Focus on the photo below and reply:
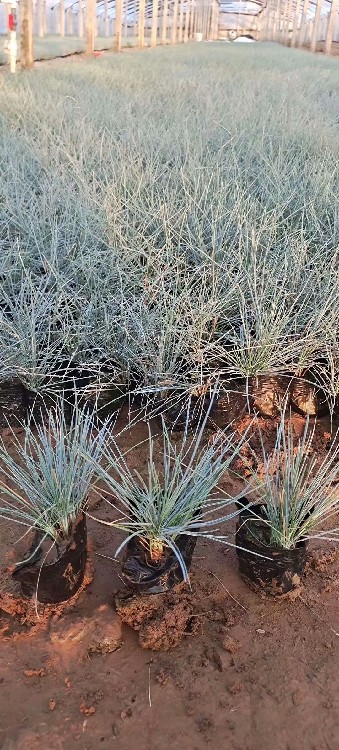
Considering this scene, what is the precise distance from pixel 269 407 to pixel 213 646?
1.11 meters

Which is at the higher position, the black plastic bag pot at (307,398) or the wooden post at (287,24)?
the wooden post at (287,24)

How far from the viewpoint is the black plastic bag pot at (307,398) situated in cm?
240

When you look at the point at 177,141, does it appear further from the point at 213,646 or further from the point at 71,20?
the point at 71,20

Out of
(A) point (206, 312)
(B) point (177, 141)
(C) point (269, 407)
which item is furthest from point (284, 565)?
(B) point (177, 141)

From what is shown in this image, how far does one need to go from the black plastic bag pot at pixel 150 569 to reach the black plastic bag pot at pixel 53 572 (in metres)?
0.13

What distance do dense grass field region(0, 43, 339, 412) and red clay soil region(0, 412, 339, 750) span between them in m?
0.84

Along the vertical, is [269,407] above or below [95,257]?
below

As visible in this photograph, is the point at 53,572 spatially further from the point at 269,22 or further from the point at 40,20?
the point at 269,22

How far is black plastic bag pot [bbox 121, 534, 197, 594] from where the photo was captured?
1529mm

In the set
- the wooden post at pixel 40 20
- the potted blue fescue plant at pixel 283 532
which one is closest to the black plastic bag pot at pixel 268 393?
the potted blue fescue plant at pixel 283 532

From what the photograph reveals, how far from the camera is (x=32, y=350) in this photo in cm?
217

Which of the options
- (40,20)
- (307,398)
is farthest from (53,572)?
(40,20)

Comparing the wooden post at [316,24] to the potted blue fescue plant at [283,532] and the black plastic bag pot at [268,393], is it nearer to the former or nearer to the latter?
the black plastic bag pot at [268,393]

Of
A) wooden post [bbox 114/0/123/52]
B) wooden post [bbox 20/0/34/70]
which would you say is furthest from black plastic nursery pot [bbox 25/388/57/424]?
wooden post [bbox 114/0/123/52]
